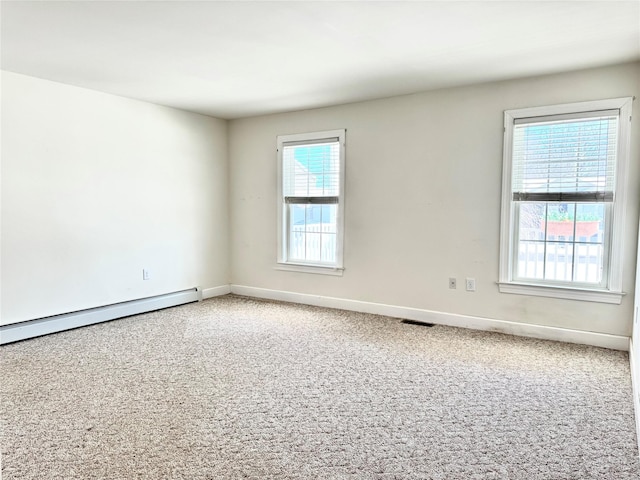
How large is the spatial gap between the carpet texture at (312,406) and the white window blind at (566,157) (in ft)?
4.27

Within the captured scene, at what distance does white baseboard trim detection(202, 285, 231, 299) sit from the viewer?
18.3 ft

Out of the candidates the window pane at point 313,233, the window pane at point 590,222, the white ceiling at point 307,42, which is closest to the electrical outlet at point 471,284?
the window pane at point 590,222

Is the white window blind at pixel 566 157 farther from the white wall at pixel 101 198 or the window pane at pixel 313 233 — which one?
the white wall at pixel 101 198

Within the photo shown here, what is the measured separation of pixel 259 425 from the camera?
232 centimetres

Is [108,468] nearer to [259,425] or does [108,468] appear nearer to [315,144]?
[259,425]

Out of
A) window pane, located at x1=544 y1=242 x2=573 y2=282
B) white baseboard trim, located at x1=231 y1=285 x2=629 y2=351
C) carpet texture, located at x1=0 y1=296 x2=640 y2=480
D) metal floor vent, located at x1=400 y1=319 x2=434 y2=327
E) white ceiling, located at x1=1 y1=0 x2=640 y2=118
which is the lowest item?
carpet texture, located at x1=0 y1=296 x2=640 y2=480

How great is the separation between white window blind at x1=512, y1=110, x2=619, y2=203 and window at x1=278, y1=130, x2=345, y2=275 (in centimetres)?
186

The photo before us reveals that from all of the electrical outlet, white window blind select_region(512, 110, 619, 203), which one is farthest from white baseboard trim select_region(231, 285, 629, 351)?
white window blind select_region(512, 110, 619, 203)

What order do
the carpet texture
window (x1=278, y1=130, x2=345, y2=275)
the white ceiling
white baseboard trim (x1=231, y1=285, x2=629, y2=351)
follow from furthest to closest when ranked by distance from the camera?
1. window (x1=278, y1=130, x2=345, y2=275)
2. white baseboard trim (x1=231, y1=285, x2=629, y2=351)
3. the white ceiling
4. the carpet texture

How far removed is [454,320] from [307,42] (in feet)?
9.45

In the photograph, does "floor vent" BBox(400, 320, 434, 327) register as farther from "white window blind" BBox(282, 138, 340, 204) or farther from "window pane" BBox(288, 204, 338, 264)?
"white window blind" BBox(282, 138, 340, 204)

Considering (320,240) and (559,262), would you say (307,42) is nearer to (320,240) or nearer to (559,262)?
(320,240)

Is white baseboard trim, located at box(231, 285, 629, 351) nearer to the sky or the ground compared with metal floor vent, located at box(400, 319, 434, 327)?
nearer to the sky

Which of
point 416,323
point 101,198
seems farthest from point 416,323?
point 101,198
